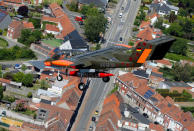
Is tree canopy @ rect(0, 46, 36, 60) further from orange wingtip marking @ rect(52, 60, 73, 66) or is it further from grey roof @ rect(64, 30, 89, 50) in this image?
orange wingtip marking @ rect(52, 60, 73, 66)

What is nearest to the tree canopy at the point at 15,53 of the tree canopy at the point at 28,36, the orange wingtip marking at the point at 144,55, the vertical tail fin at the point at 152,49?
the tree canopy at the point at 28,36

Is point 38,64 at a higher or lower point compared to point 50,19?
lower

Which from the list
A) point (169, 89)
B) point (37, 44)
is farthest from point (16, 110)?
point (169, 89)

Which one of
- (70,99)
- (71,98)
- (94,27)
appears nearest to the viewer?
(70,99)

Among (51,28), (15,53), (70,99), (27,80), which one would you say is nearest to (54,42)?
(51,28)

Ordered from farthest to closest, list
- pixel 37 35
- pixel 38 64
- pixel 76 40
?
pixel 37 35
pixel 76 40
pixel 38 64

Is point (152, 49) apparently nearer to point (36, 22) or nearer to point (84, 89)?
point (84, 89)

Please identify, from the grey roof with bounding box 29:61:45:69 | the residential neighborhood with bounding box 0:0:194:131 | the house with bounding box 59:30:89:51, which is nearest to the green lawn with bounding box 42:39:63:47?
the residential neighborhood with bounding box 0:0:194:131
